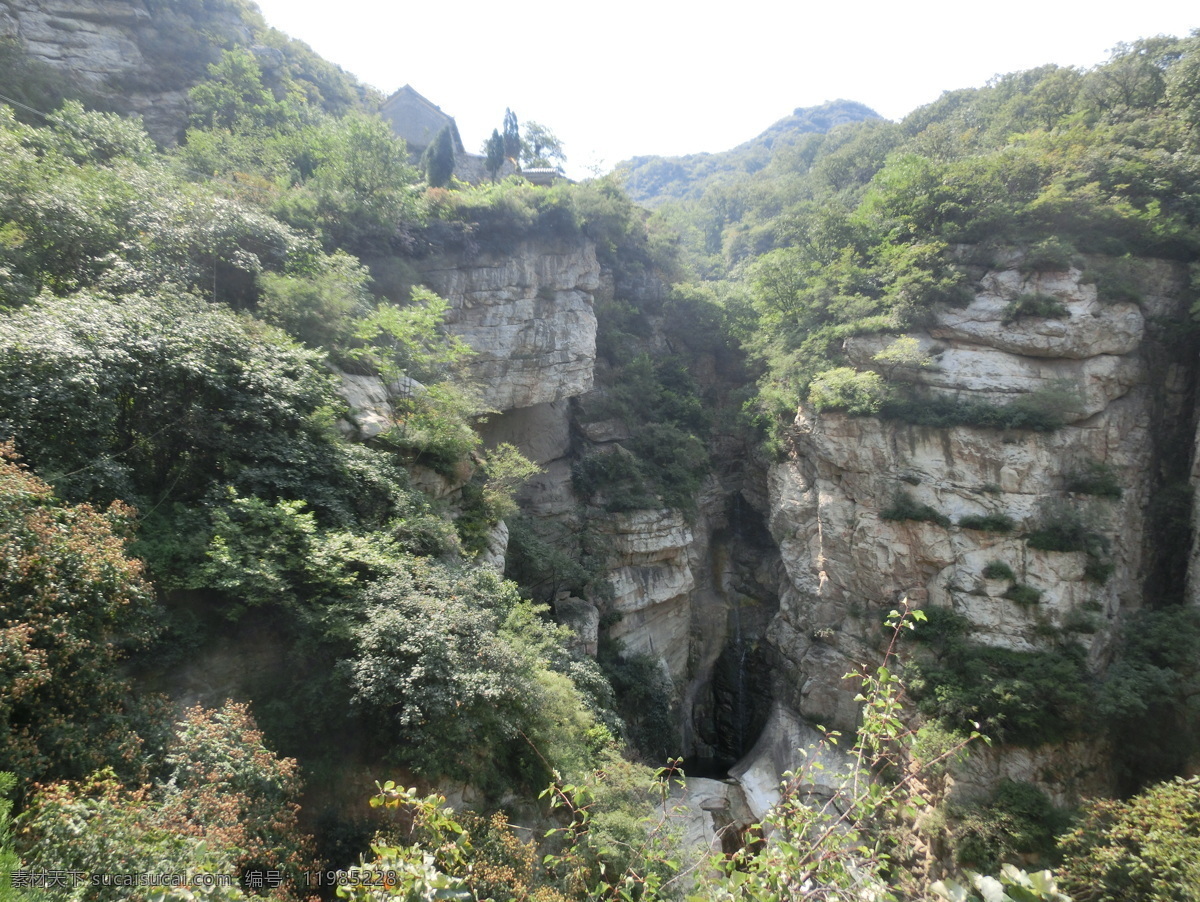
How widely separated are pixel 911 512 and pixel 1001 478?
2.52 meters

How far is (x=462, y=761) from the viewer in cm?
740

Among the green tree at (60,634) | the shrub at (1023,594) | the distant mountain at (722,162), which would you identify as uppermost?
the distant mountain at (722,162)

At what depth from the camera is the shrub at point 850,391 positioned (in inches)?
639

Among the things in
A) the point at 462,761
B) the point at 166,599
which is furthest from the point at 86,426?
the point at 462,761

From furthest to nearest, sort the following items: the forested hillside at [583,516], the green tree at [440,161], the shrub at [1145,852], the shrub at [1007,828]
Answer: the green tree at [440,161], the shrub at [1007,828], the shrub at [1145,852], the forested hillside at [583,516]

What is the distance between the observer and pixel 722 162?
70.0 metres

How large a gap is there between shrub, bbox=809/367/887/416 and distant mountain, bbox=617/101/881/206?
47594 mm

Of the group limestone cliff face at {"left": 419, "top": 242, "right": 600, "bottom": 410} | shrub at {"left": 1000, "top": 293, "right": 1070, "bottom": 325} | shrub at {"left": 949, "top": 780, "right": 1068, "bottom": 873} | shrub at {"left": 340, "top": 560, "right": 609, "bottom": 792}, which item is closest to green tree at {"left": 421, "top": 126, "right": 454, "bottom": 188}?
limestone cliff face at {"left": 419, "top": 242, "right": 600, "bottom": 410}

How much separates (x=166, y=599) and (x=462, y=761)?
15.3 ft

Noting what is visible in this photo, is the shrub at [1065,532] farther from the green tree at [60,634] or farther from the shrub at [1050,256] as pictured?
the green tree at [60,634]

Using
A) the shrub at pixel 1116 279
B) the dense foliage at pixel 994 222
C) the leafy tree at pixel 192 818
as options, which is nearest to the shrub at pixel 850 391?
the dense foliage at pixel 994 222

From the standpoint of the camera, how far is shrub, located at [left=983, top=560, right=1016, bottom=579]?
14188mm

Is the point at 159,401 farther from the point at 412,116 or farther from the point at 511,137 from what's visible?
the point at 412,116

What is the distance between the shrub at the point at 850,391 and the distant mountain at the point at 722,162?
47594 mm
